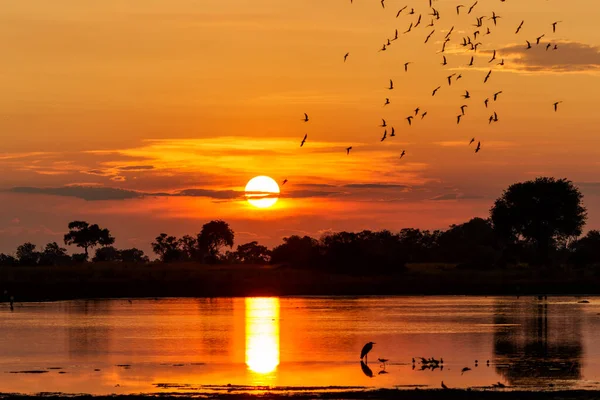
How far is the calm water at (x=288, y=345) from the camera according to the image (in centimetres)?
4175

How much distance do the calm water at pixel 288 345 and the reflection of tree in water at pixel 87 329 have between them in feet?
0.34

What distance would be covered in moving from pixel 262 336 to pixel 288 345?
642cm

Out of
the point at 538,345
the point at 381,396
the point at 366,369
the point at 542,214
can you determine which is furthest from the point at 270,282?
the point at 381,396

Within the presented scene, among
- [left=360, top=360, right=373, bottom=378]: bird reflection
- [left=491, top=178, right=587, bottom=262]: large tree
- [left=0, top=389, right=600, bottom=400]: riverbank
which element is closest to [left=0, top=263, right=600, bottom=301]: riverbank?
[left=491, top=178, right=587, bottom=262]: large tree

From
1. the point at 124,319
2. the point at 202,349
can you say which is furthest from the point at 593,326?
the point at 124,319

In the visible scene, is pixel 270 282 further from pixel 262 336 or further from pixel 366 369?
pixel 366 369

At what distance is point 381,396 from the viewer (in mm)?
35438

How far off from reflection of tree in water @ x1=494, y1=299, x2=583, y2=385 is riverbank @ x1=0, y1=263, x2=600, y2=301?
34.9 metres

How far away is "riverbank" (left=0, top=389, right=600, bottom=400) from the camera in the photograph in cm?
3509

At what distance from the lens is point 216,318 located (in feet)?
270

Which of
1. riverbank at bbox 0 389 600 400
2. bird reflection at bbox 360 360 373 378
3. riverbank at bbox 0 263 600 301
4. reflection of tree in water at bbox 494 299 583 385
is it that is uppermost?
riverbank at bbox 0 263 600 301

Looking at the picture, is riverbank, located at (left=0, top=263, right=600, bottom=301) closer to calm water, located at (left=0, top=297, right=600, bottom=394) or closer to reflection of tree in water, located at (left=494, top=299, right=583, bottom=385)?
calm water, located at (left=0, top=297, right=600, bottom=394)

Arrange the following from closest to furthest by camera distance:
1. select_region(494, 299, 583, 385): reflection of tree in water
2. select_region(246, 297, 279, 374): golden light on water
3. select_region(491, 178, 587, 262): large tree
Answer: select_region(494, 299, 583, 385): reflection of tree in water → select_region(246, 297, 279, 374): golden light on water → select_region(491, 178, 587, 262): large tree

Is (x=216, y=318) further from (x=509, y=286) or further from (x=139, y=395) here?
(x=509, y=286)
